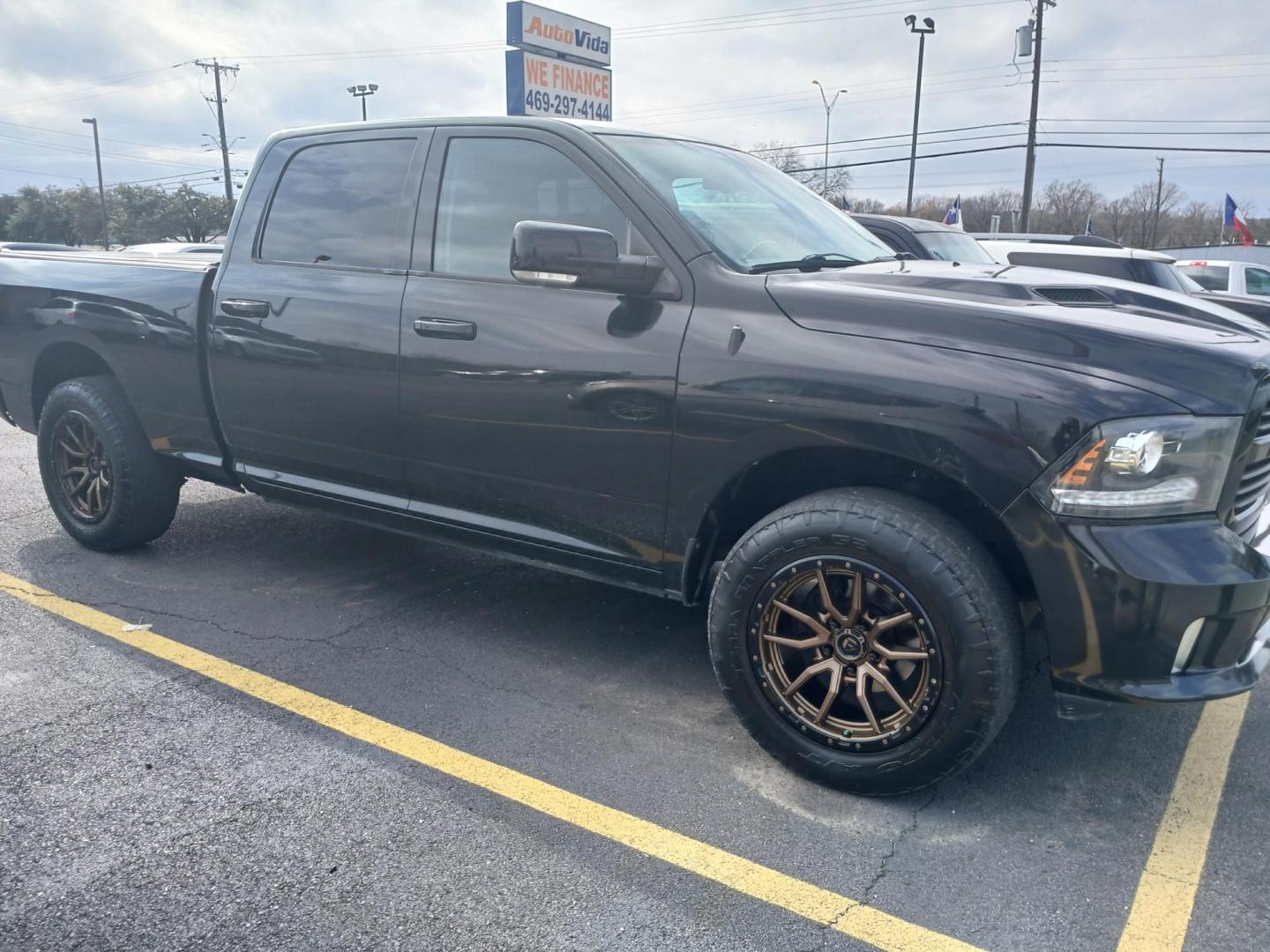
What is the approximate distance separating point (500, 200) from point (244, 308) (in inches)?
47.7

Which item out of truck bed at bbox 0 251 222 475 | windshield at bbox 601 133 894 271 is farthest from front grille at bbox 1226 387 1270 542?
truck bed at bbox 0 251 222 475

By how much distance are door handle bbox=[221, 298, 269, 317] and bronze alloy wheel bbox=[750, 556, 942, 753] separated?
2322 millimetres

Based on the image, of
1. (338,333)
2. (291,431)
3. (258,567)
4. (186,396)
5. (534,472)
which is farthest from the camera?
(258,567)

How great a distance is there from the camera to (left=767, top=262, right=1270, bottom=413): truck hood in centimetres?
241

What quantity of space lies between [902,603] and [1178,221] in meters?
79.0

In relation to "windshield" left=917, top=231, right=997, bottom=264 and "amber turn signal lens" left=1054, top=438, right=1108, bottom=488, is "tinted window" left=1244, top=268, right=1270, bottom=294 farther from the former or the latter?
"amber turn signal lens" left=1054, top=438, right=1108, bottom=488

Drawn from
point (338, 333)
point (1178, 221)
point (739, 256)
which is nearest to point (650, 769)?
point (739, 256)

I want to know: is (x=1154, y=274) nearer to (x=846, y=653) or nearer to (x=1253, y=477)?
(x=1253, y=477)

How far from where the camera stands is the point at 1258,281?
14.2 m

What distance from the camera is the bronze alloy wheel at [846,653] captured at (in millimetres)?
2660

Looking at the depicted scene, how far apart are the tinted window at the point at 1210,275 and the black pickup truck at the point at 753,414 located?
35.1 feet

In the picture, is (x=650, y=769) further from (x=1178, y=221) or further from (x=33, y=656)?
(x=1178, y=221)

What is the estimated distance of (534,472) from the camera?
3305mm

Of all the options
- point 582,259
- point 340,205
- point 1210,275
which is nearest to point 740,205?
point 582,259
